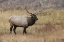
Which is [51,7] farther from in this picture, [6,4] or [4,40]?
[4,40]

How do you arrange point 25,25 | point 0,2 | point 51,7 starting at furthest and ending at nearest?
point 0,2, point 51,7, point 25,25

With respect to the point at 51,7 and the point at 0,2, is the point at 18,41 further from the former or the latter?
the point at 0,2

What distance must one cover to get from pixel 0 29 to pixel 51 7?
19804mm

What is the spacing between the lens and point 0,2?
44.7m

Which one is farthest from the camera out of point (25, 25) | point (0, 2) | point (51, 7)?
point (0, 2)

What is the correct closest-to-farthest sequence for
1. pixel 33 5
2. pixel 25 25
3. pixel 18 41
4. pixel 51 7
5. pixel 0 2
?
pixel 18 41, pixel 25 25, pixel 51 7, pixel 33 5, pixel 0 2

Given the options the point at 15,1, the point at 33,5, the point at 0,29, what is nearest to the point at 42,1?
the point at 33,5

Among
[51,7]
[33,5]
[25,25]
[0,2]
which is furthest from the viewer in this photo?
[0,2]

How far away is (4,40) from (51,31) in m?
4.74

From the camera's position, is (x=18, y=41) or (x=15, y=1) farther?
(x=15, y=1)

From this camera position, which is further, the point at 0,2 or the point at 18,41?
the point at 0,2

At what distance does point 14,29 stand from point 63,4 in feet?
71.3

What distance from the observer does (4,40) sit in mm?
14914

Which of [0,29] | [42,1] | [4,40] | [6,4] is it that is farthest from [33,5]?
[4,40]
